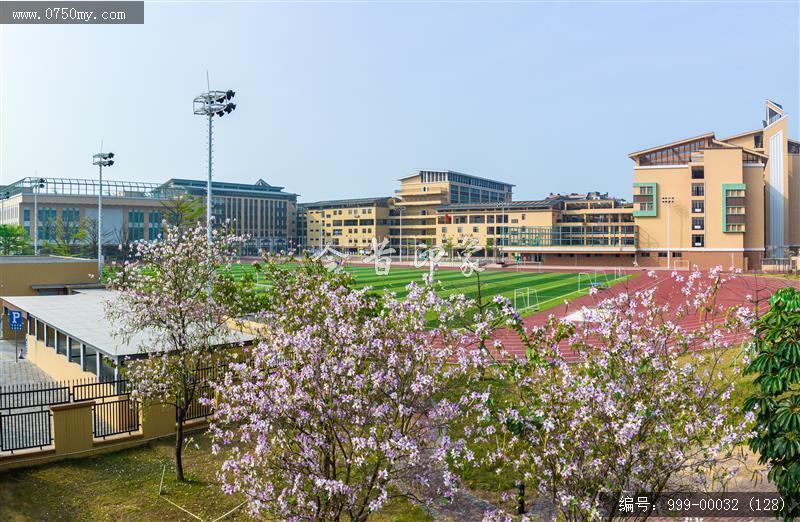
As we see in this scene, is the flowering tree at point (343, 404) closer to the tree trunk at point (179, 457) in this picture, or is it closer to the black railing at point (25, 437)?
the tree trunk at point (179, 457)

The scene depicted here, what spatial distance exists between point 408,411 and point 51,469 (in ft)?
40.7

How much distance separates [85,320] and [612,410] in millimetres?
26384

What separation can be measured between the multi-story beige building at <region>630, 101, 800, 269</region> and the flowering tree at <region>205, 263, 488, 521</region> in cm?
9056

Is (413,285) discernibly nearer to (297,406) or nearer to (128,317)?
(297,406)

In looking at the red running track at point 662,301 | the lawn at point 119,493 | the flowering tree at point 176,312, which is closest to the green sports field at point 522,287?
the red running track at point 662,301

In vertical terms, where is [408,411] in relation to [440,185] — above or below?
below

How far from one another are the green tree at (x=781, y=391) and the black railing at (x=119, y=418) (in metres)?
17.1

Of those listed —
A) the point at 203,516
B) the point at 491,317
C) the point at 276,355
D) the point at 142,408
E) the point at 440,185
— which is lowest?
the point at 203,516

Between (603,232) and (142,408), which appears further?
(603,232)

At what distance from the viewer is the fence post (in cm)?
1692

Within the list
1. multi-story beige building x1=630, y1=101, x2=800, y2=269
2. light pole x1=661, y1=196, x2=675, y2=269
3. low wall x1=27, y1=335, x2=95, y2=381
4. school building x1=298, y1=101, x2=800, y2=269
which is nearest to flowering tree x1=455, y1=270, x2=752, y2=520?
low wall x1=27, y1=335, x2=95, y2=381

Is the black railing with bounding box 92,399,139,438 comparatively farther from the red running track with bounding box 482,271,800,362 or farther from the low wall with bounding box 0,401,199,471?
the red running track with bounding box 482,271,800,362

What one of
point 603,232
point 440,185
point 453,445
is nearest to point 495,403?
point 453,445

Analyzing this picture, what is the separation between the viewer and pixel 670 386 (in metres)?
9.34
